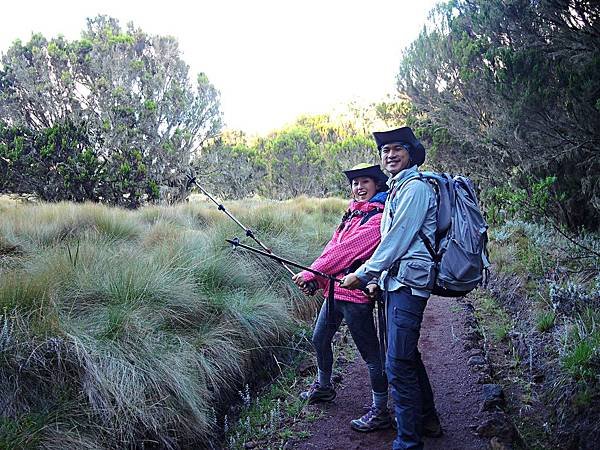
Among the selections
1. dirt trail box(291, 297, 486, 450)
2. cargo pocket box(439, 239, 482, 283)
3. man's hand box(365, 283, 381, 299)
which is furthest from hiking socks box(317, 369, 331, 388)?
cargo pocket box(439, 239, 482, 283)

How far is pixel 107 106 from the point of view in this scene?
575 inches

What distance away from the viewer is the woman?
3.54 m

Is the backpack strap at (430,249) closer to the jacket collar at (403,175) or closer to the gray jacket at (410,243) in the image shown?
the gray jacket at (410,243)

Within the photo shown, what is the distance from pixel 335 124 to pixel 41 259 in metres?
30.5

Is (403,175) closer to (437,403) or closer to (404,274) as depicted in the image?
(404,274)

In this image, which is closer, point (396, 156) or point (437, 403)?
point (396, 156)

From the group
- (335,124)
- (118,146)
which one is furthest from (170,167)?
(335,124)

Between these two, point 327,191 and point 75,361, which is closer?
point 75,361

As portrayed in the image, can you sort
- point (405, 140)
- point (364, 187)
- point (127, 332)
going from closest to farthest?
point (405, 140), point (364, 187), point (127, 332)

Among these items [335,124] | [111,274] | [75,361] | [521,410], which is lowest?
[521,410]

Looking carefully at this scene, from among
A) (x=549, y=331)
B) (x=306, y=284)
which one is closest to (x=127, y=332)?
(x=306, y=284)

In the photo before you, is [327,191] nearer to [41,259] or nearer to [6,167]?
[6,167]

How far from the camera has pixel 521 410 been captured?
3652 mm

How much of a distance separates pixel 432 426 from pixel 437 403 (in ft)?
1.96
